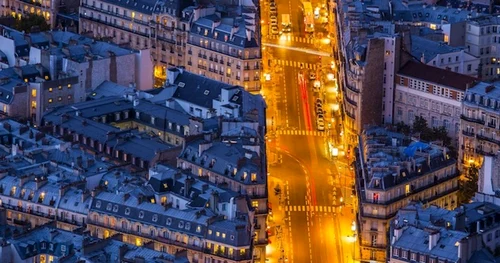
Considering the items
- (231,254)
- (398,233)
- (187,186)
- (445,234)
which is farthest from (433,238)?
(187,186)

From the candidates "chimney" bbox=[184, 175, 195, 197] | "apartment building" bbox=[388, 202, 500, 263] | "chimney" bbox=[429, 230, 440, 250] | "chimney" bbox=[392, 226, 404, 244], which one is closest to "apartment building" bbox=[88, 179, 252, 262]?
"chimney" bbox=[184, 175, 195, 197]

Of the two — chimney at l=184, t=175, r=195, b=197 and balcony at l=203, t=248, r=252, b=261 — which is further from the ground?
chimney at l=184, t=175, r=195, b=197

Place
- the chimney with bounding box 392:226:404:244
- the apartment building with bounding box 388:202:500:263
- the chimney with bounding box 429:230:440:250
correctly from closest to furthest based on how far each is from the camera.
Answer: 1. the apartment building with bounding box 388:202:500:263
2. the chimney with bounding box 429:230:440:250
3. the chimney with bounding box 392:226:404:244

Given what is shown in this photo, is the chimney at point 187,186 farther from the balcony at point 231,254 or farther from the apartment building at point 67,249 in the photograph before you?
the apartment building at point 67,249

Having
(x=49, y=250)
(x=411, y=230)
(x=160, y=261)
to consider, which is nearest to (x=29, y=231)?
(x=49, y=250)

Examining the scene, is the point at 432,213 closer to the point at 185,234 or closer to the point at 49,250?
the point at 185,234

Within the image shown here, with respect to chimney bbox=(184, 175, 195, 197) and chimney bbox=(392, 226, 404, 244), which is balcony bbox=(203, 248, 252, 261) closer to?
chimney bbox=(184, 175, 195, 197)
